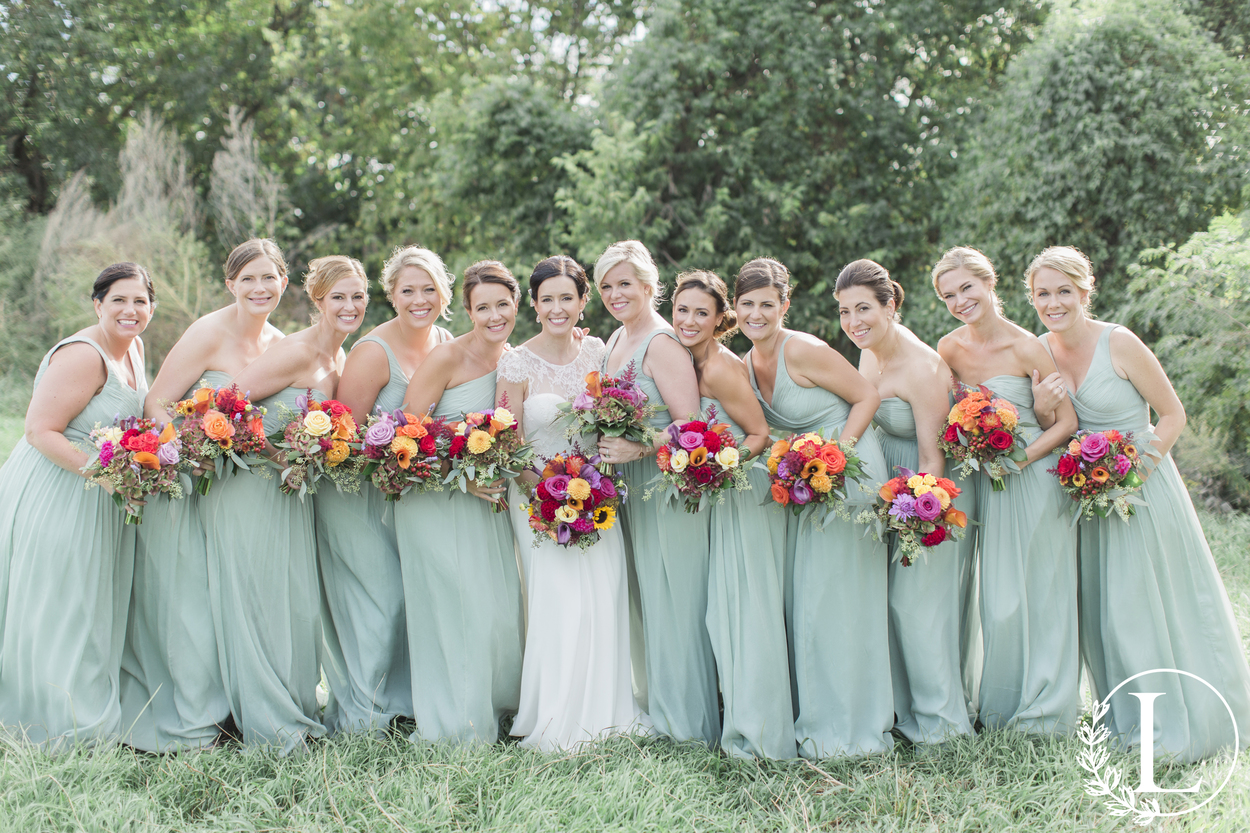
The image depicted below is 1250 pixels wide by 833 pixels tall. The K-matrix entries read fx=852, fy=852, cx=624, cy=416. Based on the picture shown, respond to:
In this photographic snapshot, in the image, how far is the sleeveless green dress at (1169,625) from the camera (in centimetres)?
442

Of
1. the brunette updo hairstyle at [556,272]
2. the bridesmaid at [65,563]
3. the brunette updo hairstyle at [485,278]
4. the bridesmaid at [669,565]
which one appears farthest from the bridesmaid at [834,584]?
the bridesmaid at [65,563]

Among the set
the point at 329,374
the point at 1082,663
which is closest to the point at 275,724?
the point at 329,374

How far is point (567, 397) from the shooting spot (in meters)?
4.88

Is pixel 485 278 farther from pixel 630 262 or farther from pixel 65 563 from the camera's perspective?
pixel 65 563

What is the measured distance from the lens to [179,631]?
4551 millimetres

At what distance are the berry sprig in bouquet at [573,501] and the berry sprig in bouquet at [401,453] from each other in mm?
564

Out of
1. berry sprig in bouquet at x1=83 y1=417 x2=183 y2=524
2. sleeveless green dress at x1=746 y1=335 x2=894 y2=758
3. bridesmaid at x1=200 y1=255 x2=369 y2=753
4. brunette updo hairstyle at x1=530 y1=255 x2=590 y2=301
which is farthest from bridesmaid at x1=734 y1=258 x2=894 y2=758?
berry sprig in bouquet at x1=83 y1=417 x2=183 y2=524

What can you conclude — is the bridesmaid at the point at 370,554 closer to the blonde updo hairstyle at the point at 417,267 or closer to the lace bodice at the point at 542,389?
the blonde updo hairstyle at the point at 417,267

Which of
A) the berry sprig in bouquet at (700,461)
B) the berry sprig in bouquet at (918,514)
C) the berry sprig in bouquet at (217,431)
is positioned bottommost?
the berry sprig in bouquet at (918,514)

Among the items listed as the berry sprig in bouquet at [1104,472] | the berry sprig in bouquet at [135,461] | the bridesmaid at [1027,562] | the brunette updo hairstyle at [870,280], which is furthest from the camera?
the brunette updo hairstyle at [870,280]

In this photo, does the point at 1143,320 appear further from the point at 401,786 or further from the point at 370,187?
the point at 370,187

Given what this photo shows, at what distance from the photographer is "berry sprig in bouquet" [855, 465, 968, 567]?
420 cm

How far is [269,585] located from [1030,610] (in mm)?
4098

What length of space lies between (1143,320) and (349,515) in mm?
8897
